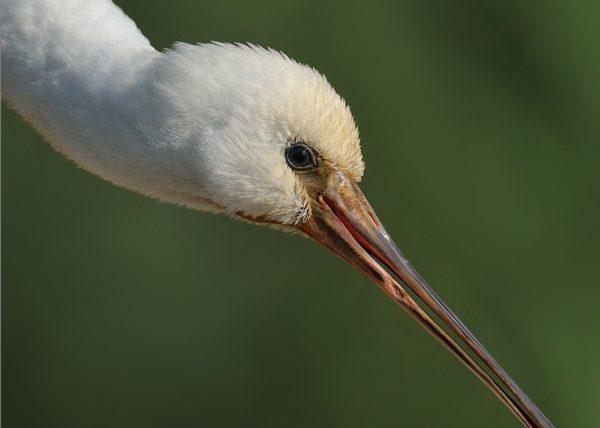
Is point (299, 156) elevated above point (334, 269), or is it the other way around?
point (334, 269)

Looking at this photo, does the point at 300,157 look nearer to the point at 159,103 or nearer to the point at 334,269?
the point at 159,103

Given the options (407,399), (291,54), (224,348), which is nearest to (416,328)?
(407,399)

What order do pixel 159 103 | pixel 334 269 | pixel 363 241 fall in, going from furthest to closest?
pixel 334 269
pixel 363 241
pixel 159 103

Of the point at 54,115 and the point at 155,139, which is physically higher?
the point at 54,115

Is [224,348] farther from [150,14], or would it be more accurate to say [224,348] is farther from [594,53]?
[594,53]

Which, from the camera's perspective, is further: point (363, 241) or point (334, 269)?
point (334, 269)

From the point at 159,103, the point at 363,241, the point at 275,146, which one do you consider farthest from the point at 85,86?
the point at 363,241

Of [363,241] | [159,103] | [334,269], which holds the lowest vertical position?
[363,241]
